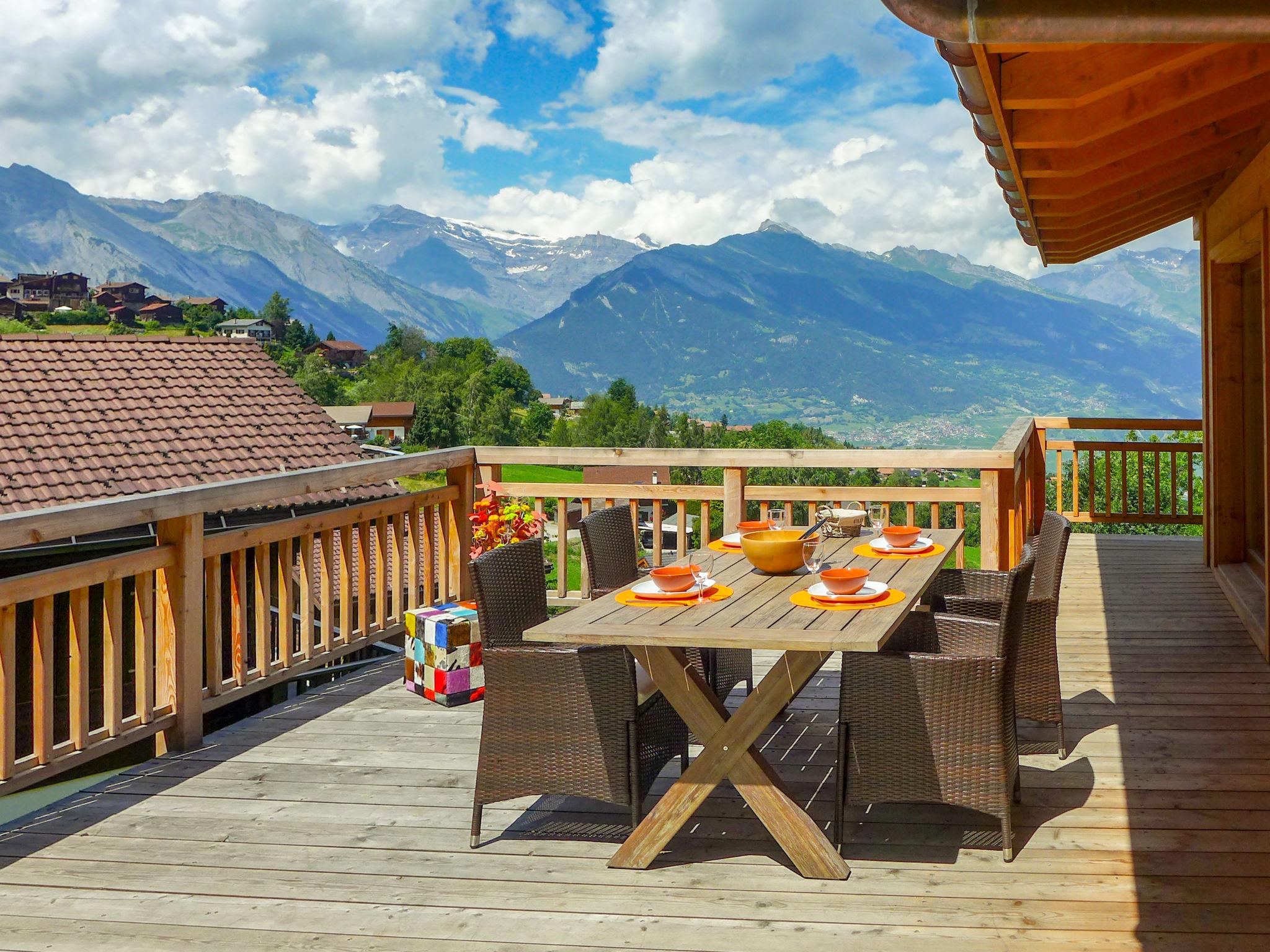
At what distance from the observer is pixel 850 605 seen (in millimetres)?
2775

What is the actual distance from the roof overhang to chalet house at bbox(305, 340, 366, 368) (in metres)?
115

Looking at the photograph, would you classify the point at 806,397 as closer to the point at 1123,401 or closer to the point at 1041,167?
the point at 1123,401

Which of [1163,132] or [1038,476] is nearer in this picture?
[1163,132]

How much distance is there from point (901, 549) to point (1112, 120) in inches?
74.5

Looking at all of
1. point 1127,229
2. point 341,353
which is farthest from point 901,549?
point 341,353

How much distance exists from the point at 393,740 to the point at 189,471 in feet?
29.0

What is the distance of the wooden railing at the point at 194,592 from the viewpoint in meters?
3.14

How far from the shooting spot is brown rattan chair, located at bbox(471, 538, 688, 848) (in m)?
2.83

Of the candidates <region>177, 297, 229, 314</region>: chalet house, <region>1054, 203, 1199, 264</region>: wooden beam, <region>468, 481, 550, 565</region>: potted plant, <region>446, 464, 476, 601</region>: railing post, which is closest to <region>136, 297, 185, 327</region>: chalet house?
<region>177, 297, 229, 314</region>: chalet house

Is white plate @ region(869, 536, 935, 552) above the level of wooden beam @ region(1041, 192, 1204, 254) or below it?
below

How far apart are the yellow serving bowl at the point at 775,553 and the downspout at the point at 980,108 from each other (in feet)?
4.81

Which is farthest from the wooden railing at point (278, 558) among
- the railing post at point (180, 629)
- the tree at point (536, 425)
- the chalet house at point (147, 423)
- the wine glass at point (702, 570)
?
the tree at point (536, 425)

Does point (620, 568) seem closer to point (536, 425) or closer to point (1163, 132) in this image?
point (1163, 132)

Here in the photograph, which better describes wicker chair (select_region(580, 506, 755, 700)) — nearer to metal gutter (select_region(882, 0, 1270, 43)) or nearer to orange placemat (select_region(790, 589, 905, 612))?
orange placemat (select_region(790, 589, 905, 612))
